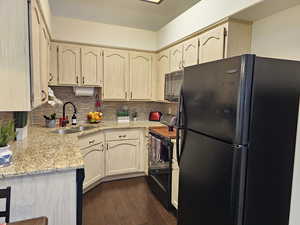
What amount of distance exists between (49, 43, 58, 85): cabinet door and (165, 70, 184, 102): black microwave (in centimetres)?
168

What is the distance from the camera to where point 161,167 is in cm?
243

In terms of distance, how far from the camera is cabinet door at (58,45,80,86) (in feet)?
9.50

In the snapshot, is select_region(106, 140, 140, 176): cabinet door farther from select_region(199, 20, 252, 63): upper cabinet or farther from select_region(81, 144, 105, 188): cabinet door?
select_region(199, 20, 252, 63): upper cabinet

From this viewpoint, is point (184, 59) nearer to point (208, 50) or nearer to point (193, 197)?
point (208, 50)

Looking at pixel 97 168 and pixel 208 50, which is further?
pixel 97 168

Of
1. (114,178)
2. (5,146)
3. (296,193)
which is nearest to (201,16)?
(296,193)

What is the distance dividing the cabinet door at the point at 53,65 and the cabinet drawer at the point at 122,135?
1.13 m

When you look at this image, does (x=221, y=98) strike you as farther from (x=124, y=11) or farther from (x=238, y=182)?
(x=124, y=11)

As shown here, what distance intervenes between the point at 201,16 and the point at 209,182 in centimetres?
178

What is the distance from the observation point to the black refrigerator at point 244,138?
117cm

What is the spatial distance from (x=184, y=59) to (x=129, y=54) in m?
1.10

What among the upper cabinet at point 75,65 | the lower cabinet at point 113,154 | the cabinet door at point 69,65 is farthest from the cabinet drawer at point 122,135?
Answer: the cabinet door at point 69,65

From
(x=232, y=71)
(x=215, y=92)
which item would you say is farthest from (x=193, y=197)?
(x=232, y=71)

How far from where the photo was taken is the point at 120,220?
2.10 m
